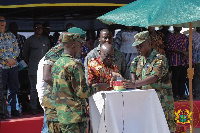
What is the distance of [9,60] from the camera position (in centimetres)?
752

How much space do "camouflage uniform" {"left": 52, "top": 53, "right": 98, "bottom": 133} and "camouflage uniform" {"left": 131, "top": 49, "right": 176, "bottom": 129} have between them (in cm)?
135

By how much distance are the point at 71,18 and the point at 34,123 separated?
173 inches

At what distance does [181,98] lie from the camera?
9.62 m

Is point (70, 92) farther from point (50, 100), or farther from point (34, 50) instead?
point (34, 50)

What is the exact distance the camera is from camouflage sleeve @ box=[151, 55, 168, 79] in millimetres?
5641

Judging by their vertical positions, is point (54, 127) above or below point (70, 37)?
below

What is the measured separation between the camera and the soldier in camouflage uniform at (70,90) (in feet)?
14.9

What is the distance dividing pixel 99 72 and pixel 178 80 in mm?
4516

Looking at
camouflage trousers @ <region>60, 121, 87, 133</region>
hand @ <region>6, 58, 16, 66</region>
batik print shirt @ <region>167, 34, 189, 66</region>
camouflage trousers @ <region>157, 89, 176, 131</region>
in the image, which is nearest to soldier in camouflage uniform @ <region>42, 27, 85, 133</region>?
camouflage trousers @ <region>60, 121, 87, 133</region>

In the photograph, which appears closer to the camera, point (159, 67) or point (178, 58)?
point (159, 67)

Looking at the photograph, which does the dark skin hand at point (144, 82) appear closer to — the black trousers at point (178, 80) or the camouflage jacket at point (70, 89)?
the camouflage jacket at point (70, 89)

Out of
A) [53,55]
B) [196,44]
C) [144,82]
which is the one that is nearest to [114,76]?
[144,82]

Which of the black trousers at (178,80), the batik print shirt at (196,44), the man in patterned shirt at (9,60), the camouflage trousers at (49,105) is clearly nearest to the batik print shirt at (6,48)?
the man in patterned shirt at (9,60)

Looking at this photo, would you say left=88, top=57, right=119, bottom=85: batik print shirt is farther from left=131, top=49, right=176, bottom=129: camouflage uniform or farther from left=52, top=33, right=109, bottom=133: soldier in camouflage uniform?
left=52, top=33, right=109, bottom=133: soldier in camouflage uniform
